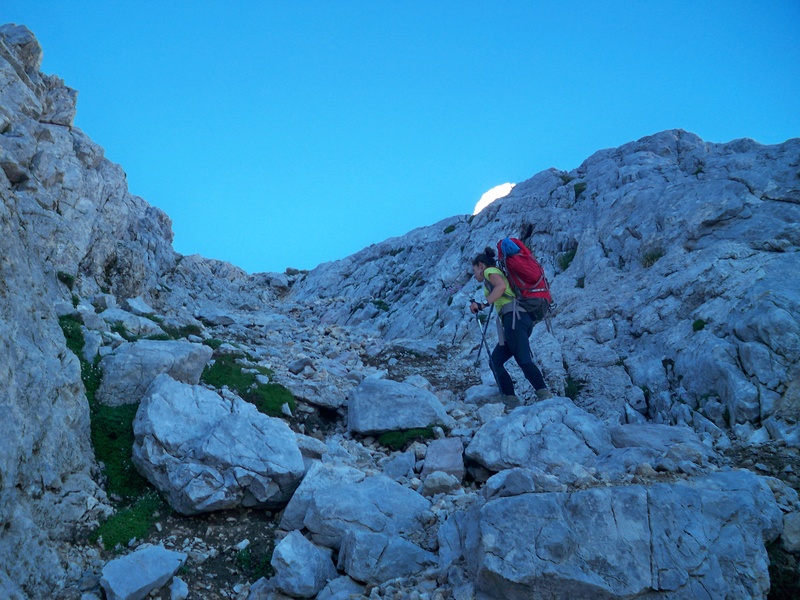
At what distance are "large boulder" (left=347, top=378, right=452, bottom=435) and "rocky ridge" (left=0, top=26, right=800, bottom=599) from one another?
6 centimetres

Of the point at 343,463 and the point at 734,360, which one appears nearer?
the point at 343,463

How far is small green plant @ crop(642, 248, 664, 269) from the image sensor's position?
52.1 ft

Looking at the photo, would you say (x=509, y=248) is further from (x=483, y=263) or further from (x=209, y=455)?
(x=209, y=455)

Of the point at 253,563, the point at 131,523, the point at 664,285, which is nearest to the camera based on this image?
the point at 253,563

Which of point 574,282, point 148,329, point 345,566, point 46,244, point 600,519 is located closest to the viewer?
point 600,519

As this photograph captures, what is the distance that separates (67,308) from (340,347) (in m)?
10.2

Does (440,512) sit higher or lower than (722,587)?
higher

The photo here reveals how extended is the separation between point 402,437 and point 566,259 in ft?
40.9

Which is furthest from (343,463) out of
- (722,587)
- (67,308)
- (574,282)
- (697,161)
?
(697,161)

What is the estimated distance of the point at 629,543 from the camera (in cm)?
512

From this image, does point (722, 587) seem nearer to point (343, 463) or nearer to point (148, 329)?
point (343, 463)

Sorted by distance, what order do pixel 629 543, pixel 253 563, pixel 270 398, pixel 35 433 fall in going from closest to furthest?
pixel 629 543
pixel 35 433
pixel 253 563
pixel 270 398

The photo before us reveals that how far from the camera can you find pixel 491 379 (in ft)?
48.2

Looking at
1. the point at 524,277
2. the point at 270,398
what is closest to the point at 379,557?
the point at 270,398
